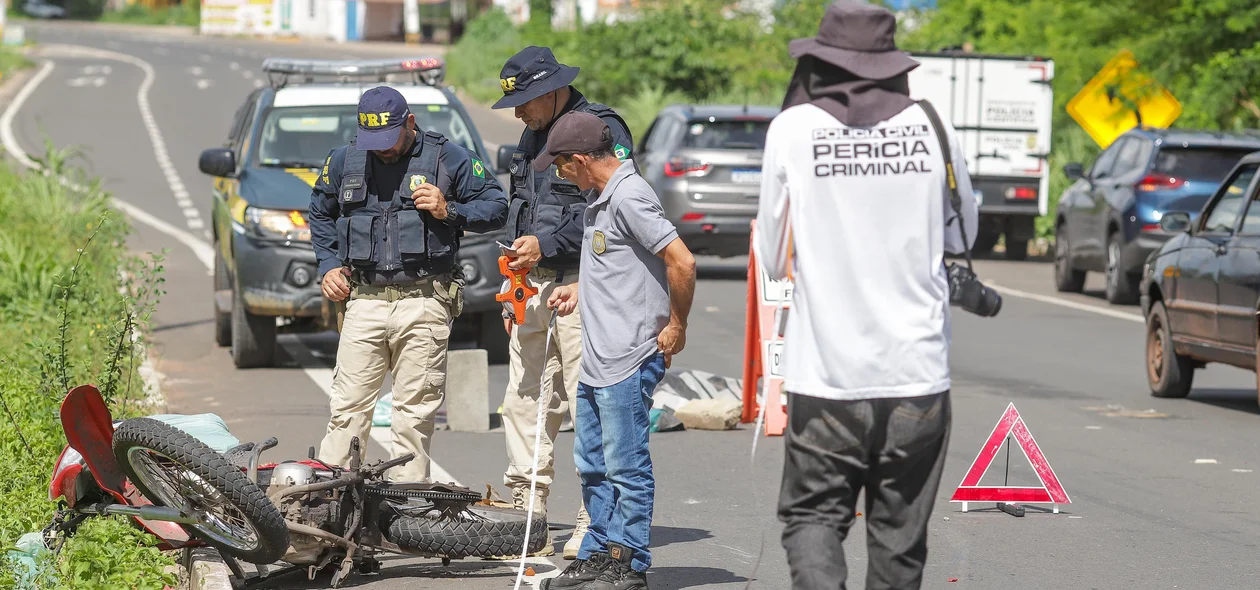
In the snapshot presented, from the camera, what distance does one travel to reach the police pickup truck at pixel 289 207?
11750 mm

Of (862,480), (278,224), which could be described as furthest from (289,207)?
(862,480)

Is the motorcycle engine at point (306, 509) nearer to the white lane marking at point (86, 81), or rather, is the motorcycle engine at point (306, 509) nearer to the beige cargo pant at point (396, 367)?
the beige cargo pant at point (396, 367)

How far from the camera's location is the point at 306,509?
6.05 meters

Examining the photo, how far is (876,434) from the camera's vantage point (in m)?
4.45

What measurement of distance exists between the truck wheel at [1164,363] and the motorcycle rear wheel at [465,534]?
6470 millimetres

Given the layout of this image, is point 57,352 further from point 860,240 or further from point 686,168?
point 686,168

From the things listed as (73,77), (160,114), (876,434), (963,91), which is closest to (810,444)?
(876,434)

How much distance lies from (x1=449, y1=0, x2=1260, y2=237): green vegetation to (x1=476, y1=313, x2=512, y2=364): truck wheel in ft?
39.7

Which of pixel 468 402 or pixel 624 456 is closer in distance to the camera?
pixel 624 456

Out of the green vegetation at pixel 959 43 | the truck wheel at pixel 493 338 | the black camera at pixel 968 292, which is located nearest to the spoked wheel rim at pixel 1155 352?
the truck wheel at pixel 493 338

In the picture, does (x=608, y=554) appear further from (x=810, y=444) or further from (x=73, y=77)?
(x=73, y=77)

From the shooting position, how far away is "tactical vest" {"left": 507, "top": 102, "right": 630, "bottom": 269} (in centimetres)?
679

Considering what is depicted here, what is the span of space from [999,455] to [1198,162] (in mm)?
9128

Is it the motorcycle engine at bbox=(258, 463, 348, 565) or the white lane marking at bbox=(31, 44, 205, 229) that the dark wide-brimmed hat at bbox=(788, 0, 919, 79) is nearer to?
the motorcycle engine at bbox=(258, 463, 348, 565)
